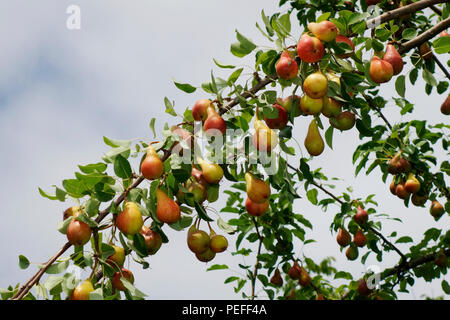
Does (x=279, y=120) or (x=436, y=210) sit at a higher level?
(x=436, y=210)

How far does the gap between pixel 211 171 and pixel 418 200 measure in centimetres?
251

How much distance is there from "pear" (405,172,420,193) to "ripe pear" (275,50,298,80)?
202 cm

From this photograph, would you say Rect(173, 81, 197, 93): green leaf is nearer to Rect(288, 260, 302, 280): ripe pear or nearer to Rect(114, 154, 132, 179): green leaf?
Rect(114, 154, 132, 179): green leaf

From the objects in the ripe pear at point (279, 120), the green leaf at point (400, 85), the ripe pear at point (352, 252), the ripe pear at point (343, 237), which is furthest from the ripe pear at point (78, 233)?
the ripe pear at point (352, 252)

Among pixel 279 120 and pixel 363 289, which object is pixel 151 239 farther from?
pixel 363 289

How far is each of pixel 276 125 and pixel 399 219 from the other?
2.40m

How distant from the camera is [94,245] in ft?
5.71

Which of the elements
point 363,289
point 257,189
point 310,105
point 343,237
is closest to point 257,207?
point 257,189

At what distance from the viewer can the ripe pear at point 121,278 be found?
1696mm

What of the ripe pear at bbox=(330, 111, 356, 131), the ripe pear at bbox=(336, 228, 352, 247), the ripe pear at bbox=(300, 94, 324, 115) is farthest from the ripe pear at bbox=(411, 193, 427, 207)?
the ripe pear at bbox=(300, 94, 324, 115)

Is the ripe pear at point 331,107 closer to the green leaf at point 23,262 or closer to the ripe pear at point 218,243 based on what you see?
the ripe pear at point 218,243

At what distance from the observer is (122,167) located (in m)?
1.68

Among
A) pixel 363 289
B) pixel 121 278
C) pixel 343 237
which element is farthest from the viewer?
pixel 343 237
